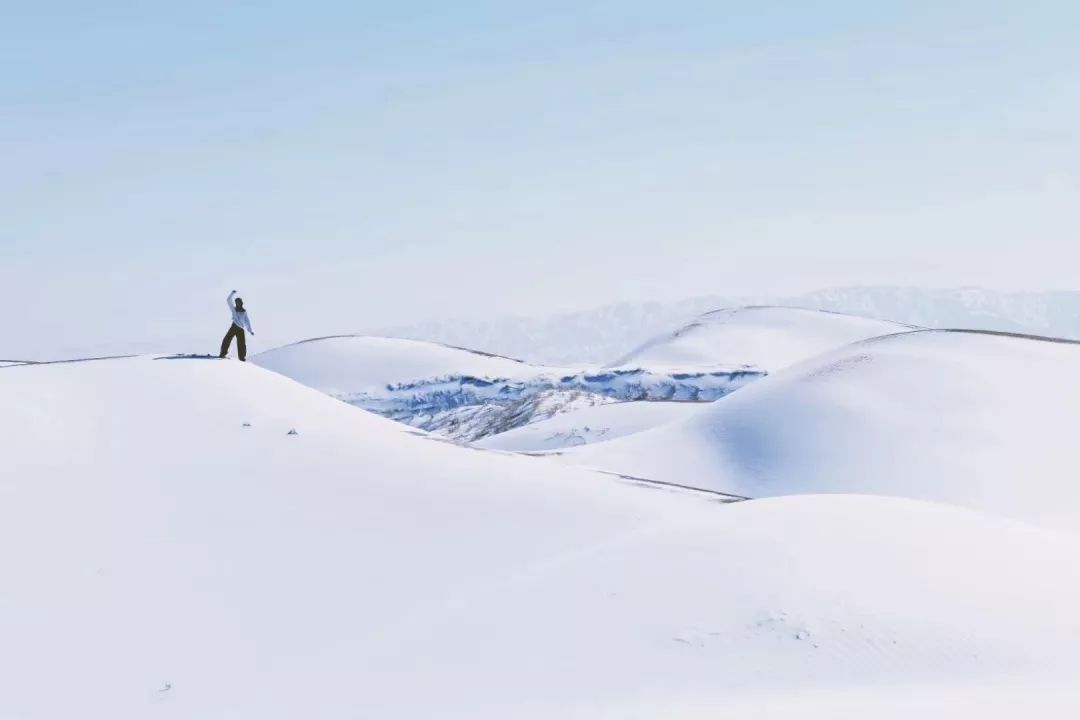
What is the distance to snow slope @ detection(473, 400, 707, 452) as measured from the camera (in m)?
67.5

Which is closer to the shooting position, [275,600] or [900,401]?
[275,600]

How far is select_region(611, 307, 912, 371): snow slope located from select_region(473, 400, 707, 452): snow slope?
53.3m

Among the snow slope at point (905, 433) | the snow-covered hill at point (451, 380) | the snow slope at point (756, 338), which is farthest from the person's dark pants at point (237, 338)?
the snow slope at point (756, 338)

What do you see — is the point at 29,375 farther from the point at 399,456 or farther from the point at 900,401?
the point at 900,401

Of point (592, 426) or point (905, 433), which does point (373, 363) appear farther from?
point (905, 433)

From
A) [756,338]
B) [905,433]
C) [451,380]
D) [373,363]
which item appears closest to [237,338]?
[905,433]

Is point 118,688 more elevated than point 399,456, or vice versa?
point 399,456

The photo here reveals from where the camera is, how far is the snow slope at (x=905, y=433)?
1732 inches

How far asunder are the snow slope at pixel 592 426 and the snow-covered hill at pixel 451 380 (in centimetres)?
2439

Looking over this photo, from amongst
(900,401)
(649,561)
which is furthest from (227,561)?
(900,401)

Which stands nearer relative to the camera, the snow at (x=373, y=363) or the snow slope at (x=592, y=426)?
the snow slope at (x=592, y=426)

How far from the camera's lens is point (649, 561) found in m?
15.4

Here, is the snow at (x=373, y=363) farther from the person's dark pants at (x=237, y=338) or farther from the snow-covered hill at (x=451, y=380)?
the person's dark pants at (x=237, y=338)

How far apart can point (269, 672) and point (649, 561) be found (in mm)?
5896
